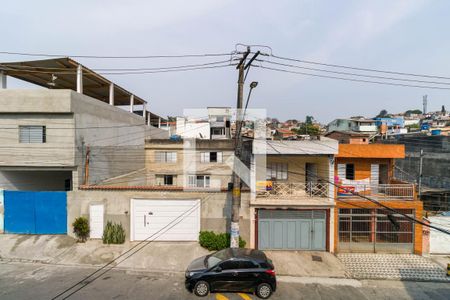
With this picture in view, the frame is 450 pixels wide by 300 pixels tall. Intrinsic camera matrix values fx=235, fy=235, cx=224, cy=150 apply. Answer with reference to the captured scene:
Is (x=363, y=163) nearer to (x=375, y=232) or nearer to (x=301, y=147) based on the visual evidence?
(x=375, y=232)

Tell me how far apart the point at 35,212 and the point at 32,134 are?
14.0ft

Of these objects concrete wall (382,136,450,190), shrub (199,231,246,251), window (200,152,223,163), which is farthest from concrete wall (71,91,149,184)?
concrete wall (382,136,450,190)

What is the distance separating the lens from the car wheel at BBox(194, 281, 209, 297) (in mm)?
8680

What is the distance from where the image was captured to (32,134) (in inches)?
512

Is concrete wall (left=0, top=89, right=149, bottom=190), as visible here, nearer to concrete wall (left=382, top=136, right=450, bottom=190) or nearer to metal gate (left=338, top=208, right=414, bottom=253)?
metal gate (left=338, top=208, right=414, bottom=253)

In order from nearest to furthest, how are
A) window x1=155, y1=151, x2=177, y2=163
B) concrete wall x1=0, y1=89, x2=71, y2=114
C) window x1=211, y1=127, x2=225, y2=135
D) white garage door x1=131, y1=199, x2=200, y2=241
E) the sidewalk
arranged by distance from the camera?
the sidewalk
white garage door x1=131, y1=199, x2=200, y2=241
concrete wall x1=0, y1=89, x2=71, y2=114
window x1=155, y1=151, x2=177, y2=163
window x1=211, y1=127, x2=225, y2=135

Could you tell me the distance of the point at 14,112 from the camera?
42.0 ft

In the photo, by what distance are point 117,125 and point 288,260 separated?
1518cm

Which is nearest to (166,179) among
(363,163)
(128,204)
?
(128,204)

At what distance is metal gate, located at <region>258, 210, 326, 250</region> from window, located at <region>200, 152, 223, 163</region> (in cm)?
1195

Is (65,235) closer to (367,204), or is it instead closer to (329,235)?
(329,235)

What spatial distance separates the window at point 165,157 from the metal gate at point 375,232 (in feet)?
54.6

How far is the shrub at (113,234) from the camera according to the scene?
39.8ft

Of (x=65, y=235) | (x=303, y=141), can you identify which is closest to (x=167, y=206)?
(x=65, y=235)
